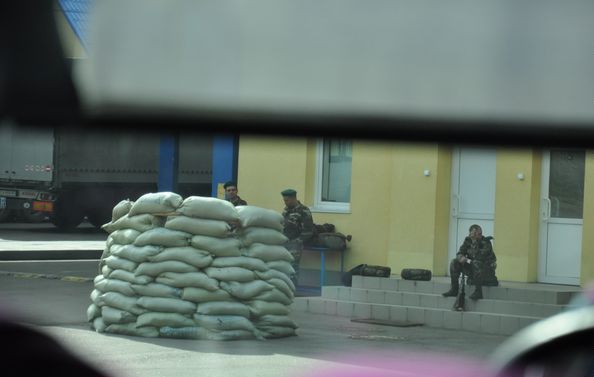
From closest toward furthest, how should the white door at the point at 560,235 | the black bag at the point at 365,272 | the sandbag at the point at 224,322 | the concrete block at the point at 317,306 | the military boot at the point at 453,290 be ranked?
1. the sandbag at the point at 224,322
2. the military boot at the point at 453,290
3. the white door at the point at 560,235
4. the concrete block at the point at 317,306
5. the black bag at the point at 365,272

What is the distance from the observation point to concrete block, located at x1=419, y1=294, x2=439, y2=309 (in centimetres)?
1204

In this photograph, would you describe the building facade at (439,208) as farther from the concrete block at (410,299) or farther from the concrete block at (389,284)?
the concrete block at (410,299)

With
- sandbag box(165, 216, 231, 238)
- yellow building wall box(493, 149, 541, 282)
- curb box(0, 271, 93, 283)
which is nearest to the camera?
sandbag box(165, 216, 231, 238)

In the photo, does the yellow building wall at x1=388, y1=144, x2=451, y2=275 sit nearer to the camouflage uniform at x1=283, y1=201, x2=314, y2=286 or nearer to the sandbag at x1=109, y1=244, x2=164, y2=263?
the camouflage uniform at x1=283, y1=201, x2=314, y2=286

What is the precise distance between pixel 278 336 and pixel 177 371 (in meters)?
2.23

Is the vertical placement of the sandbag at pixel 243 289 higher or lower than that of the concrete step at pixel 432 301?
higher

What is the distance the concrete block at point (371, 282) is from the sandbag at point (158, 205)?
339cm

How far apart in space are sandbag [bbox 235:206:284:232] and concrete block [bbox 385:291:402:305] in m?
2.29

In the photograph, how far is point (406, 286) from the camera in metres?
12.5

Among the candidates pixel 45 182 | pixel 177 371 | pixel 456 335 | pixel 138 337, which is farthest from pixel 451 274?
pixel 45 182

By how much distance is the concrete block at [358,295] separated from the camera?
1264 centimetres

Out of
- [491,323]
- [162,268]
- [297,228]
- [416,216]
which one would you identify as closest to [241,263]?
[162,268]

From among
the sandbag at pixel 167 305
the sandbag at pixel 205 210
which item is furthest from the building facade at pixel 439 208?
the sandbag at pixel 167 305

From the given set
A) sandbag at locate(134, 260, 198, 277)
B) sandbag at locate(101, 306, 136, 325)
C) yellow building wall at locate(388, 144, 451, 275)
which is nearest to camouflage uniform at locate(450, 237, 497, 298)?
yellow building wall at locate(388, 144, 451, 275)
